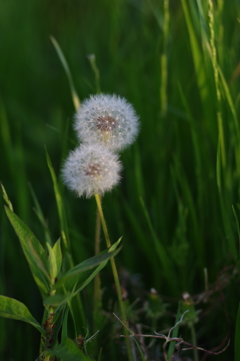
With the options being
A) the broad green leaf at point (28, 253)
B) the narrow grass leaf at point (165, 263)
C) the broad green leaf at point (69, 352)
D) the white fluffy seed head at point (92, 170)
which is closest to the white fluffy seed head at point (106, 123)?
the white fluffy seed head at point (92, 170)

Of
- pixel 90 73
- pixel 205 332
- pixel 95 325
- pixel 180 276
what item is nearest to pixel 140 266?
pixel 180 276

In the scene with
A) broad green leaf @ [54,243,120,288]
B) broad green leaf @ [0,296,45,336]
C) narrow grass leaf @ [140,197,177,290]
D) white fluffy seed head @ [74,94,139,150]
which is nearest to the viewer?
broad green leaf @ [54,243,120,288]

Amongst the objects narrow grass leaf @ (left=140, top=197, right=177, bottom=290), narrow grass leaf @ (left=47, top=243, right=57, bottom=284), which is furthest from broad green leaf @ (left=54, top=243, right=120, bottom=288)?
narrow grass leaf @ (left=140, top=197, right=177, bottom=290)

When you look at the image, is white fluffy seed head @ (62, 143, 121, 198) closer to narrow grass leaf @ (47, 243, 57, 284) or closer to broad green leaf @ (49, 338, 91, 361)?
narrow grass leaf @ (47, 243, 57, 284)

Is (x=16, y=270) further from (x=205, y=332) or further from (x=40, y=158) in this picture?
(x=40, y=158)

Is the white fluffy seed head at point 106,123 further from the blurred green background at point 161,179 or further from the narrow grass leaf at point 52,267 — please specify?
the narrow grass leaf at point 52,267

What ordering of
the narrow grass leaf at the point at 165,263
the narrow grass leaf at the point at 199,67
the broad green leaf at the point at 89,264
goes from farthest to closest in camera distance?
the narrow grass leaf at the point at 199,67 < the narrow grass leaf at the point at 165,263 < the broad green leaf at the point at 89,264
